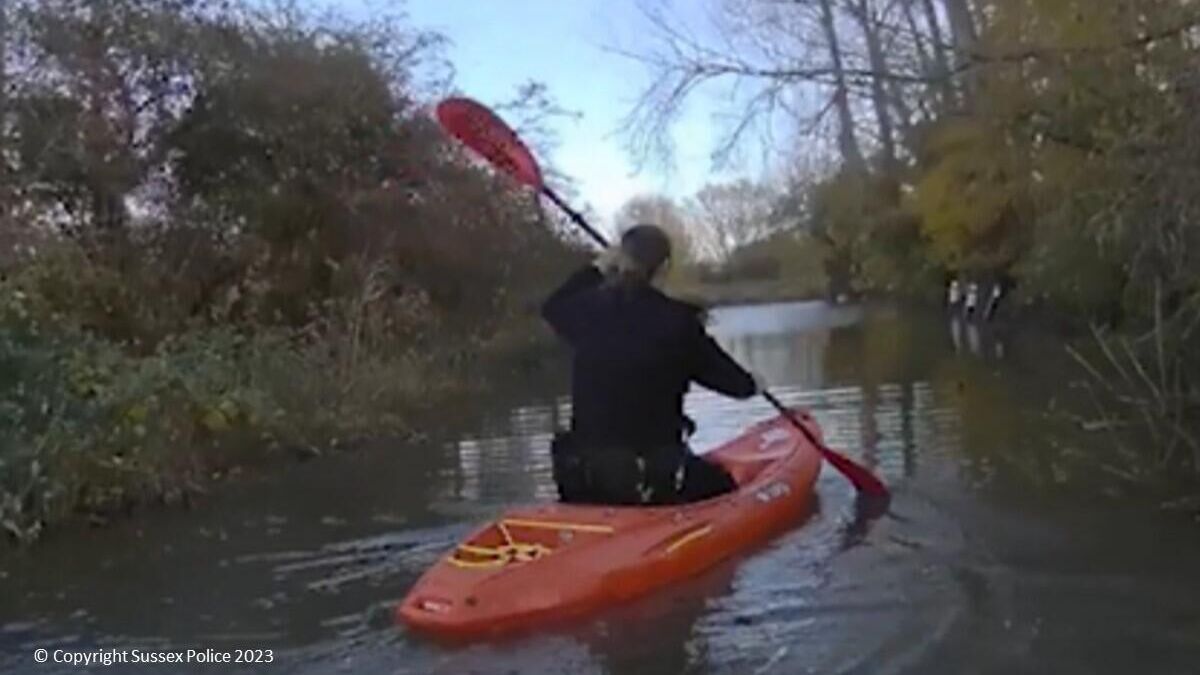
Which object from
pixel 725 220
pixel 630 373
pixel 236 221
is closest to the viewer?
pixel 630 373

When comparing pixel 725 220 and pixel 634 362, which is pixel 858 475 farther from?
pixel 725 220

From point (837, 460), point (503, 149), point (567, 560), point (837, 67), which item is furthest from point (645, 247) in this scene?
point (837, 67)

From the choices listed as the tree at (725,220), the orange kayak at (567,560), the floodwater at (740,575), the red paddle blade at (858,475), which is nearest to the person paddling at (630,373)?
the orange kayak at (567,560)

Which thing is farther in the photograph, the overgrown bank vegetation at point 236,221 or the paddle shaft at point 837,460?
the overgrown bank vegetation at point 236,221

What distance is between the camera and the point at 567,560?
584 centimetres

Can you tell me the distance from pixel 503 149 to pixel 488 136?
108 mm

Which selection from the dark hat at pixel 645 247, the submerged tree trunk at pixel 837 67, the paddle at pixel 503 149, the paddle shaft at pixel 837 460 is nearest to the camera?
the dark hat at pixel 645 247

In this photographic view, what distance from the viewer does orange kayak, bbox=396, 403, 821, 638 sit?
557 centimetres

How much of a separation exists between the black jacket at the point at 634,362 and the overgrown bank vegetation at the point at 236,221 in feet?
13.1

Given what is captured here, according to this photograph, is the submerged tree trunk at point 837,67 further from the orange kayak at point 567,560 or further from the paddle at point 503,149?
the orange kayak at point 567,560

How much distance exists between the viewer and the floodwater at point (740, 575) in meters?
5.31

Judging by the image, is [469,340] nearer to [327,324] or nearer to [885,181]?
[327,324]

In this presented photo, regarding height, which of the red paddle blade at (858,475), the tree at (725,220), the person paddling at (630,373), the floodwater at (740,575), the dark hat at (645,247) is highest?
the tree at (725,220)

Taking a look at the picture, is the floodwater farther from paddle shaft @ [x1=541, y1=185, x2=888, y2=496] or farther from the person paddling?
the person paddling
